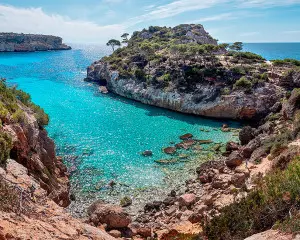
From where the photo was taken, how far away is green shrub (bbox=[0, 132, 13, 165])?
1511 cm

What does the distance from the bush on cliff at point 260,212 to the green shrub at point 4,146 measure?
11.9m

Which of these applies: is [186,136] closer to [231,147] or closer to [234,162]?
[231,147]

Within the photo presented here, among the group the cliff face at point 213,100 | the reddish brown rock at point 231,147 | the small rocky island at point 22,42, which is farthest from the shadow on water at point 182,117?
the small rocky island at point 22,42

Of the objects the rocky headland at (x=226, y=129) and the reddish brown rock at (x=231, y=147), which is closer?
the rocky headland at (x=226, y=129)

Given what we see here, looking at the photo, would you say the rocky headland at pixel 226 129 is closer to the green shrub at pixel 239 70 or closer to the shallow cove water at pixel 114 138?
the green shrub at pixel 239 70

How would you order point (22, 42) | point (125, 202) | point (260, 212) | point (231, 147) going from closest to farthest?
point (260, 212) < point (125, 202) < point (231, 147) < point (22, 42)

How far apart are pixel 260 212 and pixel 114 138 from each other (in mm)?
27229

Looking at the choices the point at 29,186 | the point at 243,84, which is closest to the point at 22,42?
the point at 243,84

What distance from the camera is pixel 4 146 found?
1573cm

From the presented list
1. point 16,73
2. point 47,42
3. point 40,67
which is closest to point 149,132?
point 16,73

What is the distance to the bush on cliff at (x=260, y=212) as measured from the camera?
1295 centimetres

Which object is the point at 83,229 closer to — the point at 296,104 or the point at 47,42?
the point at 296,104

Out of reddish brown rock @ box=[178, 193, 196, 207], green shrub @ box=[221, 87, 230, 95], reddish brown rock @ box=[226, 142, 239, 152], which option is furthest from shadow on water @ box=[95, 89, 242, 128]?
reddish brown rock @ box=[178, 193, 196, 207]

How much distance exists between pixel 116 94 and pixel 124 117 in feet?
65.3
